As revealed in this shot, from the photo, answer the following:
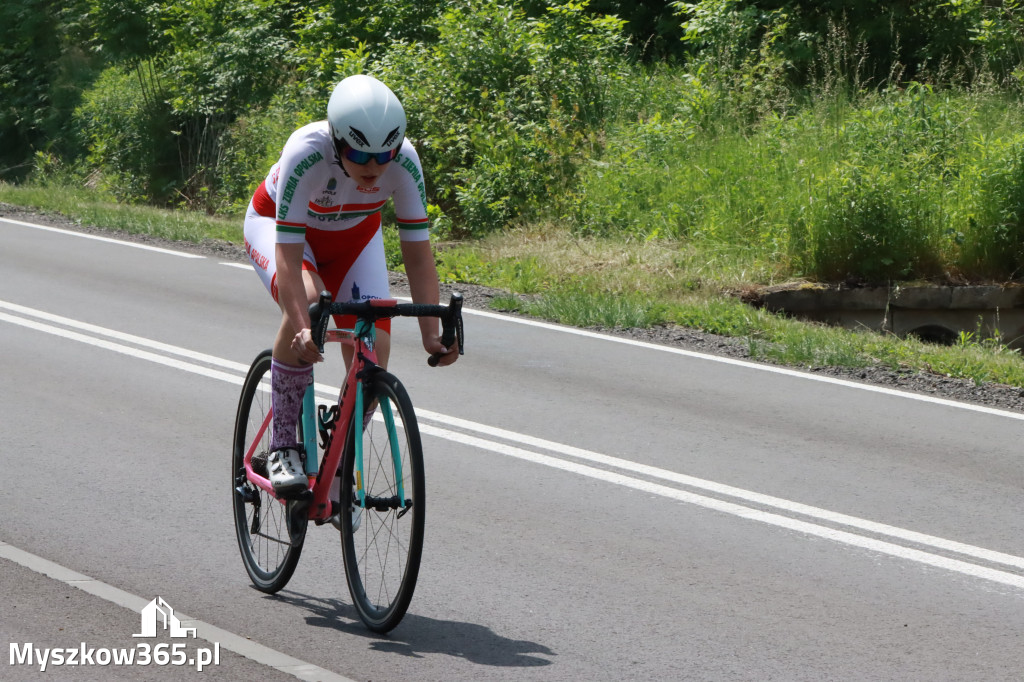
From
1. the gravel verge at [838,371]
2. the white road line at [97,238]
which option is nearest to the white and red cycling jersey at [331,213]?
the gravel verge at [838,371]

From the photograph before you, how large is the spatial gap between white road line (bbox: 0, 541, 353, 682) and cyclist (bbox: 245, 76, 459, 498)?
1.92ft

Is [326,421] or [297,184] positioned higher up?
[297,184]

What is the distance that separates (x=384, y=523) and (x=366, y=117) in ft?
4.84

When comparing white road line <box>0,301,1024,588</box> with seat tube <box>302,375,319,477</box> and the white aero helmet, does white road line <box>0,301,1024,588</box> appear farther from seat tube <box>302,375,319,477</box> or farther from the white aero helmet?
the white aero helmet

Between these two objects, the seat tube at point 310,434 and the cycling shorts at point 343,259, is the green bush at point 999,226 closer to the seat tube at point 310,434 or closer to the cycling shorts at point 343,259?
the cycling shorts at point 343,259

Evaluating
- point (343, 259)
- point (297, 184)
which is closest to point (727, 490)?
point (343, 259)

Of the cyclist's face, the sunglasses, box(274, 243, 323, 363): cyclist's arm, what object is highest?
the sunglasses

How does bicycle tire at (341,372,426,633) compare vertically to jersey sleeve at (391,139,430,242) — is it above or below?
below

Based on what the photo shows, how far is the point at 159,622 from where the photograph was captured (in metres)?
4.63

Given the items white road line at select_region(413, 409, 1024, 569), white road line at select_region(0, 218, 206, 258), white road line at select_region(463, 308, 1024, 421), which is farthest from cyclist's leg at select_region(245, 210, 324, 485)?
white road line at select_region(0, 218, 206, 258)

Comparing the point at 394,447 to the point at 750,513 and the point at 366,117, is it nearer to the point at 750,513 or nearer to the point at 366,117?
the point at 366,117

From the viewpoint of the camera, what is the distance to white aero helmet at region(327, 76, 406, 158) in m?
4.31

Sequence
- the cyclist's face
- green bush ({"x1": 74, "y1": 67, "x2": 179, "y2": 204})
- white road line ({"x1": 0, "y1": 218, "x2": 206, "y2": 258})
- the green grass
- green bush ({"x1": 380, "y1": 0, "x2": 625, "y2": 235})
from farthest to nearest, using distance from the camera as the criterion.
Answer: green bush ({"x1": 74, "y1": 67, "x2": 179, "y2": 204})
green bush ({"x1": 380, "y1": 0, "x2": 625, "y2": 235})
white road line ({"x1": 0, "y1": 218, "x2": 206, "y2": 258})
the green grass
the cyclist's face

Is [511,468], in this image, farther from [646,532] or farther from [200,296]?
[200,296]
